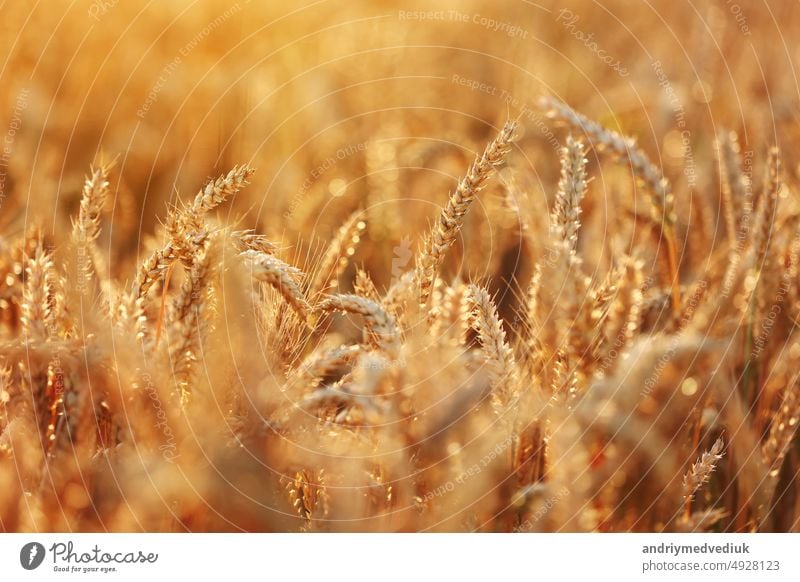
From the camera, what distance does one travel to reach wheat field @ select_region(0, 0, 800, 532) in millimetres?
741

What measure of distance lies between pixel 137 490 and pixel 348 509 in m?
0.25

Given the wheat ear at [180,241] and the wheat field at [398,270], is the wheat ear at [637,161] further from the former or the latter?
the wheat ear at [180,241]

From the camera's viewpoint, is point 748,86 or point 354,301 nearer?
point 354,301

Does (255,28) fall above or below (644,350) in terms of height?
above

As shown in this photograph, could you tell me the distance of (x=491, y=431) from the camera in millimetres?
771

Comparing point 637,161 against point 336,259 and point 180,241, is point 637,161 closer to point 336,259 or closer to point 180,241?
point 336,259

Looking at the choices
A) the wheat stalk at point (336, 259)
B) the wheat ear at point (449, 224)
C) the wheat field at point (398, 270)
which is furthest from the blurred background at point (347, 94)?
the wheat ear at point (449, 224)

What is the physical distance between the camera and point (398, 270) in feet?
3.72

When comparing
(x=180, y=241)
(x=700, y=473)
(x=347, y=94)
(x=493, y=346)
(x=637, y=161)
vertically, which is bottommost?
(x=700, y=473)

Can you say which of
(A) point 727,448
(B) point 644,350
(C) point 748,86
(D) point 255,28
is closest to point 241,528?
(B) point 644,350

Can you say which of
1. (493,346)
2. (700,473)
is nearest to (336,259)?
(493,346)
